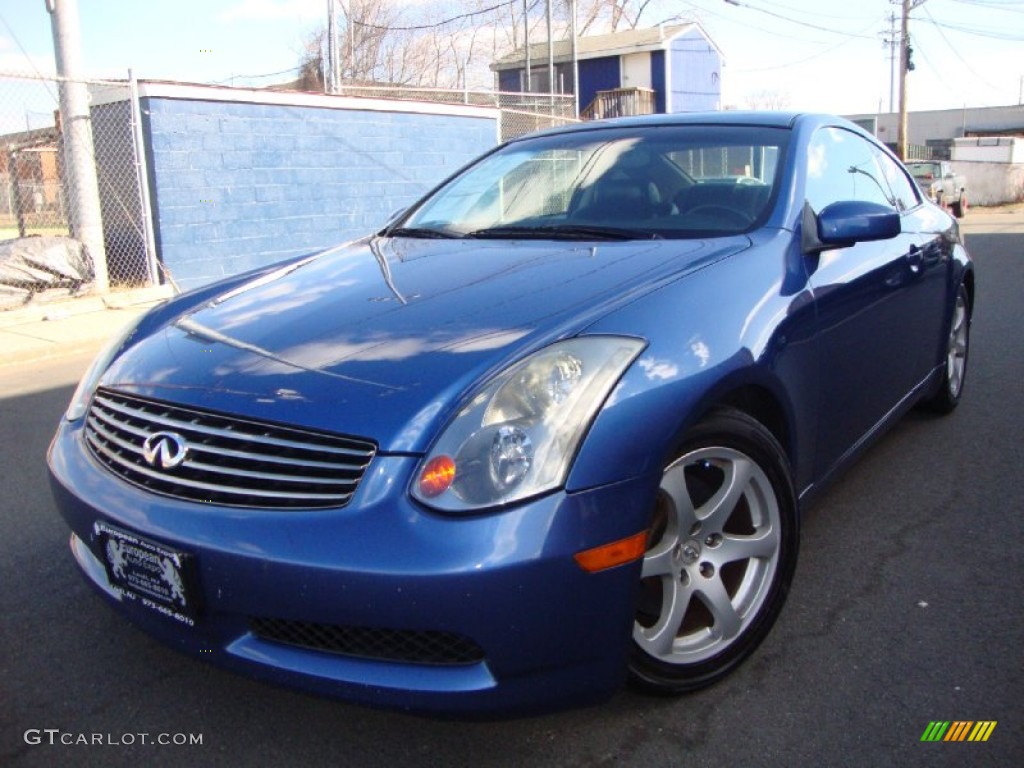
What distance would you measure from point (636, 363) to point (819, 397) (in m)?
1.01

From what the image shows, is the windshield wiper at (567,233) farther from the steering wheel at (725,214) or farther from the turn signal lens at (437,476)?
the turn signal lens at (437,476)

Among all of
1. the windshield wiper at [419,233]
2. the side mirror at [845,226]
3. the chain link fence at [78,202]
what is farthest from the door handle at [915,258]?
the chain link fence at [78,202]

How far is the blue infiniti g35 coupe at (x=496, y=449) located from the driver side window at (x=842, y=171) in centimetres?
6

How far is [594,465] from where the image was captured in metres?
2.04

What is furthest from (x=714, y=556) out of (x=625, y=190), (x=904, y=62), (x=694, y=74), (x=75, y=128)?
(x=904, y=62)

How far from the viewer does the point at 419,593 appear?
191cm

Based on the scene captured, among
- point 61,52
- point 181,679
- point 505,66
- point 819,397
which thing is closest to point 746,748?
point 819,397

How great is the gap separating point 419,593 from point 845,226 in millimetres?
1884

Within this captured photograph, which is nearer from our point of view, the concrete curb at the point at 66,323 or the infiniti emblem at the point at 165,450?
the infiniti emblem at the point at 165,450

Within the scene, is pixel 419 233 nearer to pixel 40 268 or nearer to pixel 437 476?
pixel 437 476

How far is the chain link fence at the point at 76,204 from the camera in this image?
9859 mm

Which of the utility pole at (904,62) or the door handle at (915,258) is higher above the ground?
the utility pole at (904,62)

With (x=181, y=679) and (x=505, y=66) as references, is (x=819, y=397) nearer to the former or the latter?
(x=181, y=679)

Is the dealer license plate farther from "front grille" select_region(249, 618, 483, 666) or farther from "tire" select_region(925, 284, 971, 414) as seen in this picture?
"tire" select_region(925, 284, 971, 414)
